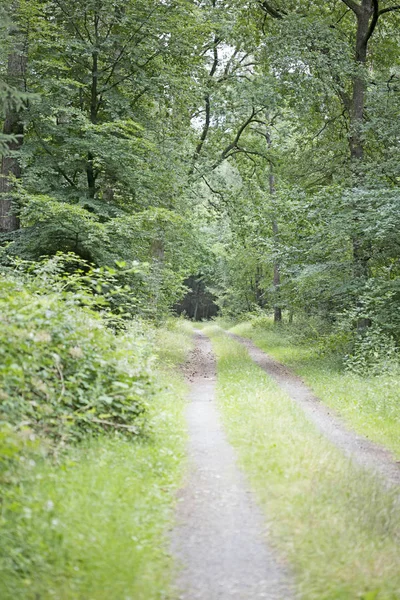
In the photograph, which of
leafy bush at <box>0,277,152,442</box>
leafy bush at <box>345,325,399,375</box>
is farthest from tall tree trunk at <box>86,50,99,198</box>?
leafy bush at <box>345,325,399,375</box>

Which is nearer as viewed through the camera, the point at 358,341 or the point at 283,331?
the point at 358,341

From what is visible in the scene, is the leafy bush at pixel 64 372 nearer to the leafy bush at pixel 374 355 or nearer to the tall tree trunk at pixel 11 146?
the tall tree trunk at pixel 11 146

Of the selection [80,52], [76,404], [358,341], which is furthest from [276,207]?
[76,404]

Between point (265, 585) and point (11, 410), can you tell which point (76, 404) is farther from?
point (265, 585)

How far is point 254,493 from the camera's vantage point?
5891mm

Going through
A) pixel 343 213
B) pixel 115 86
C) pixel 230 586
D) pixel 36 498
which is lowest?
pixel 230 586

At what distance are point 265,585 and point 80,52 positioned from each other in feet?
47.0

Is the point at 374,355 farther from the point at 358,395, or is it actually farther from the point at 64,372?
the point at 64,372

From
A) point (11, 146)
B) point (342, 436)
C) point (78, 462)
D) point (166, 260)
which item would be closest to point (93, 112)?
point (11, 146)

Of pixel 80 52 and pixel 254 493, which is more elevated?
pixel 80 52

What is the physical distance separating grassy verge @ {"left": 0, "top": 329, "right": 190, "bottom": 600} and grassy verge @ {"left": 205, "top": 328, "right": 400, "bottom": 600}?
3.50 ft

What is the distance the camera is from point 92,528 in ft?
14.5

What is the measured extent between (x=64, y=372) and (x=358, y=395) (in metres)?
7.08

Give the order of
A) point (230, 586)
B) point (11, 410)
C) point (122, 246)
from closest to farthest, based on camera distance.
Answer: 1. point (230, 586)
2. point (11, 410)
3. point (122, 246)
